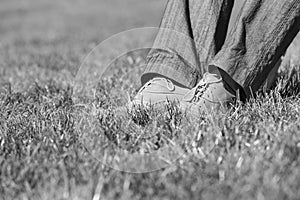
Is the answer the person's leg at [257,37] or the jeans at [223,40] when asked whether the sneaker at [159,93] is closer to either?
the jeans at [223,40]

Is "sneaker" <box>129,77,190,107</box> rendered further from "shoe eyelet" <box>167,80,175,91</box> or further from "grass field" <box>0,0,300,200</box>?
"grass field" <box>0,0,300,200</box>

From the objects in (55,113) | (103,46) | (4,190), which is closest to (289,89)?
(55,113)

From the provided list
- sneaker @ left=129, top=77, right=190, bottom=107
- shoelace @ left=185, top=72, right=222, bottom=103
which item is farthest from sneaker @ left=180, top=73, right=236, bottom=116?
sneaker @ left=129, top=77, right=190, bottom=107

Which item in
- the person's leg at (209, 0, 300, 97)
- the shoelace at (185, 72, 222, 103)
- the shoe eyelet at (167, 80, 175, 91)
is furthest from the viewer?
the shoe eyelet at (167, 80, 175, 91)

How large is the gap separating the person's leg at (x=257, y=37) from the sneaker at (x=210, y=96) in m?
0.08

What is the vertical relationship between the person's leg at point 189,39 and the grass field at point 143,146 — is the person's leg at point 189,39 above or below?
above

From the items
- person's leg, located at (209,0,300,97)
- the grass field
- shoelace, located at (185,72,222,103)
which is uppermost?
person's leg, located at (209,0,300,97)

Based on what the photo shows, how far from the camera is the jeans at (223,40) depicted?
2121 millimetres

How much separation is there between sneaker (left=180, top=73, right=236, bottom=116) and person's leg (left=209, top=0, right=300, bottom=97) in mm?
84

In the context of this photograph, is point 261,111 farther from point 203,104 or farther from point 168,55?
point 168,55

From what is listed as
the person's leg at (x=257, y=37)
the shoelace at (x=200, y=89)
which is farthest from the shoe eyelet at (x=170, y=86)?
the person's leg at (x=257, y=37)

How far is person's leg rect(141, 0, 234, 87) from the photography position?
7.72 feet

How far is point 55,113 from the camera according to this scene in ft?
7.75

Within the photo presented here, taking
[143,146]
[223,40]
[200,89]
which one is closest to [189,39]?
[223,40]
